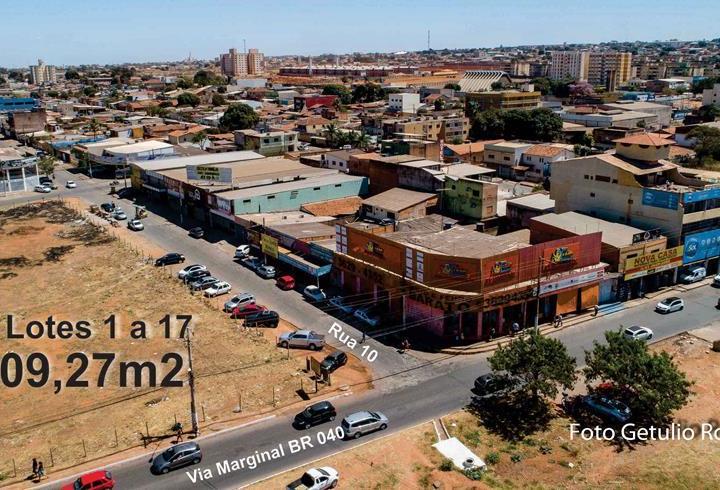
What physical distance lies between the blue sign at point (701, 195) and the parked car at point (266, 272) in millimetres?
26092

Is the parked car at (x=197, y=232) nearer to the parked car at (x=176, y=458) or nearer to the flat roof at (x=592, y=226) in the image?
the flat roof at (x=592, y=226)

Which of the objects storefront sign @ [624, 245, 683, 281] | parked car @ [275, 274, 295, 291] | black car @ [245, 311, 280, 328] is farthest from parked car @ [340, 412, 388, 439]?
storefront sign @ [624, 245, 683, 281]

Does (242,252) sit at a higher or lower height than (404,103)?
lower

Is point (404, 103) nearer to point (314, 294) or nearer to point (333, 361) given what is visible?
point (314, 294)

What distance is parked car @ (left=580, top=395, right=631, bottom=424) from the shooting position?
85.0 feet

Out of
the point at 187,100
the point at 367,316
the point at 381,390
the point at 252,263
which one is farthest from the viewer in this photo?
the point at 187,100

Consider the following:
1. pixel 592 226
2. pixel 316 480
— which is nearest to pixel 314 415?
pixel 316 480

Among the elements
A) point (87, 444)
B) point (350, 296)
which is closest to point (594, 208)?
point (350, 296)

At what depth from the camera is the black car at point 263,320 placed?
35625 millimetres

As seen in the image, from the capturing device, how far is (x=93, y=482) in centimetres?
2136

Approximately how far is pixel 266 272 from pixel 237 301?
18.7 feet

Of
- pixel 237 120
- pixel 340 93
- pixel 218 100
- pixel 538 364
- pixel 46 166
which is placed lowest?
pixel 538 364

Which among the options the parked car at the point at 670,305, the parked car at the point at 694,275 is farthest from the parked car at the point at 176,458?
the parked car at the point at 694,275

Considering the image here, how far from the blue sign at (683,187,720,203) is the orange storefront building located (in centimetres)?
733
